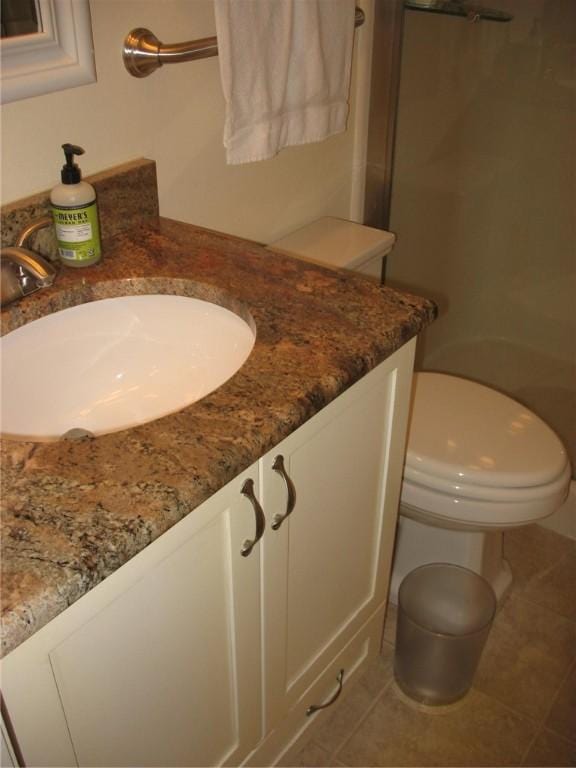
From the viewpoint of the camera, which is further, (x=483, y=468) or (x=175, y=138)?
(x=483, y=468)

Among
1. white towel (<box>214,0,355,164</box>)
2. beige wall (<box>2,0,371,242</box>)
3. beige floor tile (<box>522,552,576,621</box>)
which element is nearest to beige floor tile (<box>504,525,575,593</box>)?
beige floor tile (<box>522,552,576,621</box>)

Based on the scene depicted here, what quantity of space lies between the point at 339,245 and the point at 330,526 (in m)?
0.74

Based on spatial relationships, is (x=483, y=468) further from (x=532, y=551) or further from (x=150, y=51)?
(x=150, y=51)

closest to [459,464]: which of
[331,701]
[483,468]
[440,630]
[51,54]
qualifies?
[483,468]

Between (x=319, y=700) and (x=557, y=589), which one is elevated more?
(x=319, y=700)

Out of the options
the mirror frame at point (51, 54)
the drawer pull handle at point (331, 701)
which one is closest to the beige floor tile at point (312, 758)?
the drawer pull handle at point (331, 701)

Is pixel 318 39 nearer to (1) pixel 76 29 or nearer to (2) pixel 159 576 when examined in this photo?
(1) pixel 76 29

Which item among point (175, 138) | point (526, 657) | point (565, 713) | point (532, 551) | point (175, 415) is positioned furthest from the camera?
point (532, 551)

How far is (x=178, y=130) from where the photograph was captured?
4.45ft

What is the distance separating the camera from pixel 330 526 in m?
1.20

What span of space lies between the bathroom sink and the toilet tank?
551mm

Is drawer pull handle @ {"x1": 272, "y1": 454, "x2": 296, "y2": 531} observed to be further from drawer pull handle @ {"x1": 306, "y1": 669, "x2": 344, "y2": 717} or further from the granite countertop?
drawer pull handle @ {"x1": 306, "y1": 669, "x2": 344, "y2": 717}

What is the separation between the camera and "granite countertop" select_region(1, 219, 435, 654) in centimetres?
71

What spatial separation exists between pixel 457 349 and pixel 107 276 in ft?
4.19
